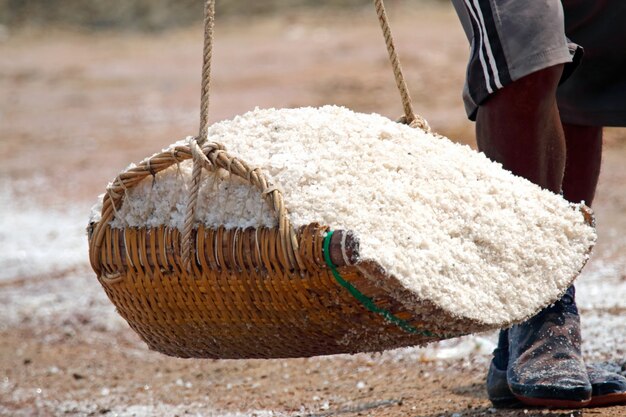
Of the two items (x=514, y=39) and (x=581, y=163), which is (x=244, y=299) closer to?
(x=514, y=39)

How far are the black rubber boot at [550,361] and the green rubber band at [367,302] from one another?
0.65 m

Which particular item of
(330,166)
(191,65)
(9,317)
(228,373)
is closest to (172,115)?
(191,65)

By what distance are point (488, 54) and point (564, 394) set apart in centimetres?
82

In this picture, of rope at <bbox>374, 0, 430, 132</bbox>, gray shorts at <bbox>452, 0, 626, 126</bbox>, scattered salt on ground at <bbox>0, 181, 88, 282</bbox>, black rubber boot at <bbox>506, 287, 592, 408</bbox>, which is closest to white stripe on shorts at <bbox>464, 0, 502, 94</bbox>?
gray shorts at <bbox>452, 0, 626, 126</bbox>

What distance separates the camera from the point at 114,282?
2.20m

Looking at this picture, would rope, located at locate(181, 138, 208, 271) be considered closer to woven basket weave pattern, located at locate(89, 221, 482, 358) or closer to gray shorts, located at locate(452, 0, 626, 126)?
woven basket weave pattern, located at locate(89, 221, 482, 358)

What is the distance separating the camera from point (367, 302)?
195 centimetres

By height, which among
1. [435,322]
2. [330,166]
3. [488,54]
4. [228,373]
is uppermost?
[488,54]

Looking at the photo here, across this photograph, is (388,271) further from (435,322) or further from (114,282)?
(114,282)

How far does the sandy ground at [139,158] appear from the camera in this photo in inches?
136

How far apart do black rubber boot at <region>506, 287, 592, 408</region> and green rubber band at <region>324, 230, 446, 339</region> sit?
2.12 feet

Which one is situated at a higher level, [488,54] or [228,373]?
[488,54]

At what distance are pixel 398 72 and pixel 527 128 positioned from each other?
326mm

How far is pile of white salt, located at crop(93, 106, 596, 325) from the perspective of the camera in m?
2.02
